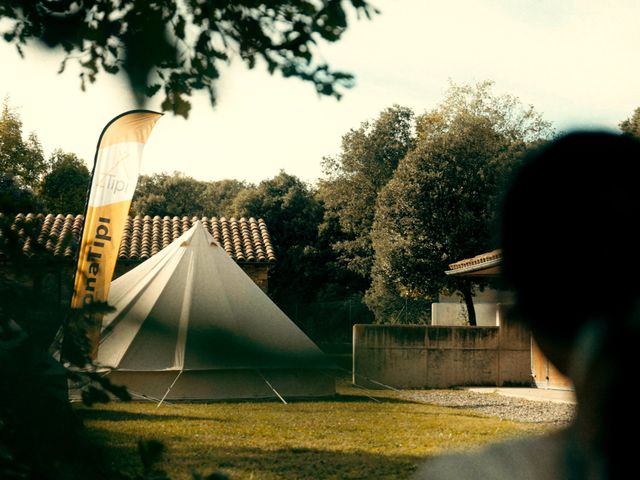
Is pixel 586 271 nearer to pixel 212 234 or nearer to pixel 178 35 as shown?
pixel 178 35

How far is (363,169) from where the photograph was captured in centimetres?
3841

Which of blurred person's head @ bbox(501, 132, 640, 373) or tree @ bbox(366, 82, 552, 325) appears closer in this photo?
blurred person's head @ bbox(501, 132, 640, 373)

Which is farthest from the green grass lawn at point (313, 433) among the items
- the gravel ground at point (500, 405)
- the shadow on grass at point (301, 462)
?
the gravel ground at point (500, 405)

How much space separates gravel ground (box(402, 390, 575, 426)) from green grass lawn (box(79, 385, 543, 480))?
46 cm

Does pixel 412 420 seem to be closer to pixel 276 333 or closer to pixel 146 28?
pixel 276 333

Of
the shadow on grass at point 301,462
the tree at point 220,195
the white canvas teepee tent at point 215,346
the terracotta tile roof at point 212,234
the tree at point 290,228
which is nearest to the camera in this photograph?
the shadow on grass at point 301,462

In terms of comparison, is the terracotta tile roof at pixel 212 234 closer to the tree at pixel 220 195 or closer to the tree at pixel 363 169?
the tree at pixel 363 169

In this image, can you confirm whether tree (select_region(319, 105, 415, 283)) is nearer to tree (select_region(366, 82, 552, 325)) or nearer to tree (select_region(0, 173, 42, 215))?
tree (select_region(366, 82, 552, 325))

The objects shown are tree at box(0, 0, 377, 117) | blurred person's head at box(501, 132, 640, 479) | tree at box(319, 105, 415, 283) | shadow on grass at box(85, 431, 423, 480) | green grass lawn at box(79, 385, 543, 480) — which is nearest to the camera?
blurred person's head at box(501, 132, 640, 479)

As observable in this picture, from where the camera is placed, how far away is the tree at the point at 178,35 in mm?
1458

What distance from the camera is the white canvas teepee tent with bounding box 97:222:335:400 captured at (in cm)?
1130

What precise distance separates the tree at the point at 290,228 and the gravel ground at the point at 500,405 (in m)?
20.3

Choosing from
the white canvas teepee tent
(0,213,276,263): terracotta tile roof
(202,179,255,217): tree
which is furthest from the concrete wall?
(202,179,255,217): tree

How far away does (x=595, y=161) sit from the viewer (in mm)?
658
